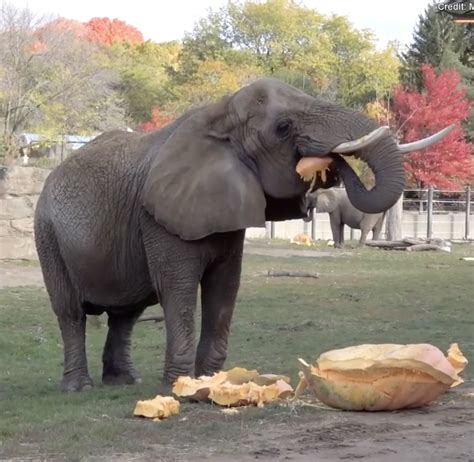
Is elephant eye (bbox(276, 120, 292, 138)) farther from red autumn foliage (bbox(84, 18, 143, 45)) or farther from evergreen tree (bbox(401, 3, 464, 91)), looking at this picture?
red autumn foliage (bbox(84, 18, 143, 45))

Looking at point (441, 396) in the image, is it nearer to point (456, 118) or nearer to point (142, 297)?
point (142, 297)

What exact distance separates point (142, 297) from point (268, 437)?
2587 mm

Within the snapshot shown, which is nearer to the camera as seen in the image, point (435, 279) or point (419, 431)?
point (419, 431)

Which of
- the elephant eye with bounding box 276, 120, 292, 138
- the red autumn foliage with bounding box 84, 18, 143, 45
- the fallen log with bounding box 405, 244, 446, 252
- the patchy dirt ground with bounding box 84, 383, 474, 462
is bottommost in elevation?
the fallen log with bounding box 405, 244, 446, 252

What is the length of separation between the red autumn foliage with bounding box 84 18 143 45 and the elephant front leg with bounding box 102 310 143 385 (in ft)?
270

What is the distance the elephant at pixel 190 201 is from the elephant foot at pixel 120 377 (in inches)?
13.7

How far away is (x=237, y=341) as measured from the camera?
40.0 ft

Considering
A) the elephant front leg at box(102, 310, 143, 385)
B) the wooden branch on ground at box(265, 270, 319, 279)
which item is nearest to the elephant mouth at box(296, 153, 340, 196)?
A: the elephant front leg at box(102, 310, 143, 385)

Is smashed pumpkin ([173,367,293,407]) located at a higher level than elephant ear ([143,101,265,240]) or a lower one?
lower

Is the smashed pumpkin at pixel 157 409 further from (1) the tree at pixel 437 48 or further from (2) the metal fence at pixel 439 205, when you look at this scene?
(1) the tree at pixel 437 48

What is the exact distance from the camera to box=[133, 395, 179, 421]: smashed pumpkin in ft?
23.8

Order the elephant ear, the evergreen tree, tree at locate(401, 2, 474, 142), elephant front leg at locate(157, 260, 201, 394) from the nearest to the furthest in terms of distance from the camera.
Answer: the elephant ear, elephant front leg at locate(157, 260, 201, 394), tree at locate(401, 2, 474, 142), the evergreen tree

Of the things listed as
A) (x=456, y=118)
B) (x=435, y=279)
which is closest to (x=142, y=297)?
(x=435, y=279)

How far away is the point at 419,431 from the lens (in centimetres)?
676
